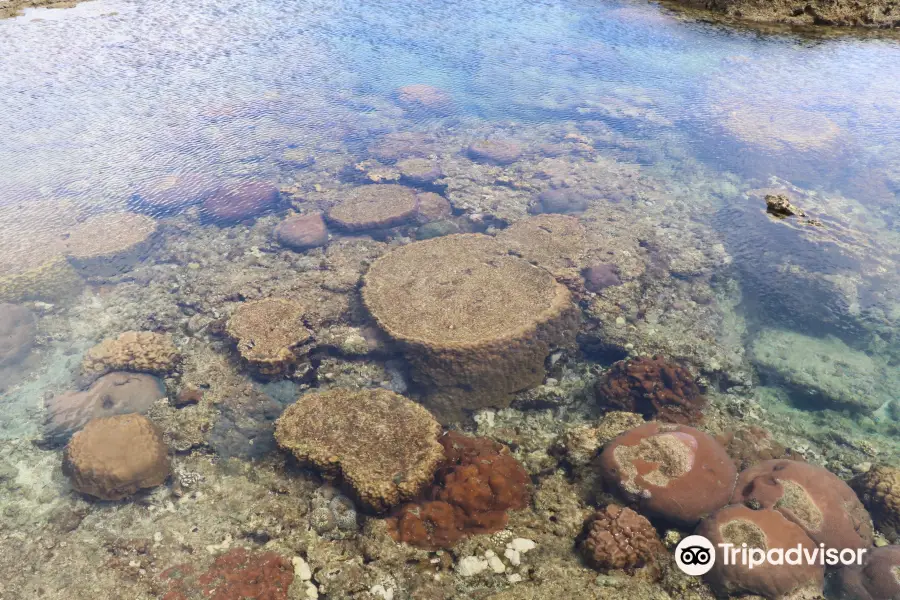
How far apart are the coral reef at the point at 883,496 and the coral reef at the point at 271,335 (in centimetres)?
702

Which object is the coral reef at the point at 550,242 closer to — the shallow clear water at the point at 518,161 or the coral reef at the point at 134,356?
the shallow clear water at the point at 518,161

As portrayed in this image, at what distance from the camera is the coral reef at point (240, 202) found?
10250mm

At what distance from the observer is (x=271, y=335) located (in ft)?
22.3

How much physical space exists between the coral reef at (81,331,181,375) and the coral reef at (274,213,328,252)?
10.2ft

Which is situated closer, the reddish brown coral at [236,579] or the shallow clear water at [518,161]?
the reddish brown coral at [236,579]

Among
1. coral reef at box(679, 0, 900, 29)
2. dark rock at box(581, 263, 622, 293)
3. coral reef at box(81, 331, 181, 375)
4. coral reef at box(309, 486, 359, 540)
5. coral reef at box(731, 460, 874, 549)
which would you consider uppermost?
coral reef at box(679, 0, 900, 29)

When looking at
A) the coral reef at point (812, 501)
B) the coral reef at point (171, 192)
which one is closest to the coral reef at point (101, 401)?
the coral reef at point (171, 192)

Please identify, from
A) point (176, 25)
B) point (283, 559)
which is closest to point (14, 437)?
point (283, 559)

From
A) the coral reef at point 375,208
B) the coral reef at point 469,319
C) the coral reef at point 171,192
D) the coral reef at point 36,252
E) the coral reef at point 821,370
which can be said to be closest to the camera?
the coral reef at point 469,319

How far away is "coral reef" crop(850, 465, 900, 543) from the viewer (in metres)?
4.76

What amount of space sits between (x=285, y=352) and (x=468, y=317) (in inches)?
105

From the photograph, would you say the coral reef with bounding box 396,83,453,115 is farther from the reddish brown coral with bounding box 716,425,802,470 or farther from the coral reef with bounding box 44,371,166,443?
the reddish brown coral with bounding box 716,425,802,470

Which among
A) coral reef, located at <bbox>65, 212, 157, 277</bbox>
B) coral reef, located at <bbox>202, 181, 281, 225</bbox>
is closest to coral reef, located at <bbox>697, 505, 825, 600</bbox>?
coral reef, located at <bbox>202, 181, 281, 225</bbox>

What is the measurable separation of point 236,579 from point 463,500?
2208 mm
